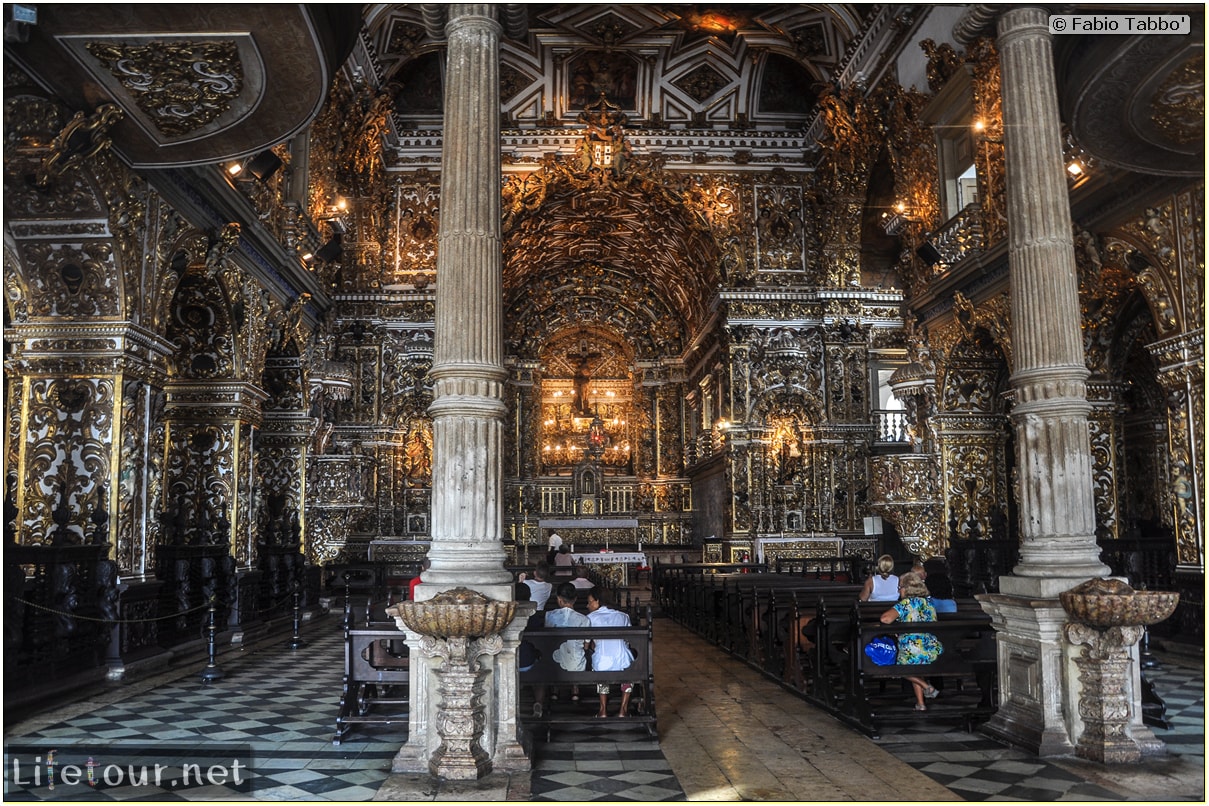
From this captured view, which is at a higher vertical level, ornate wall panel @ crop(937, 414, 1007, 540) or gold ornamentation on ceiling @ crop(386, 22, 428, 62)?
gold ornamentation on ceiling @ crop(386, 22, 428, 62)

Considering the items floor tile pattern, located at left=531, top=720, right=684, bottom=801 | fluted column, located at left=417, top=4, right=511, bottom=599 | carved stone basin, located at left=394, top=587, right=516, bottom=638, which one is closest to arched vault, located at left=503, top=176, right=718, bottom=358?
fluted column, located at left=417, top=4, right=511, bottom=599

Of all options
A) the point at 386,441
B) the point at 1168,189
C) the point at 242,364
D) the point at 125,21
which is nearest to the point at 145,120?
the point at 125,21

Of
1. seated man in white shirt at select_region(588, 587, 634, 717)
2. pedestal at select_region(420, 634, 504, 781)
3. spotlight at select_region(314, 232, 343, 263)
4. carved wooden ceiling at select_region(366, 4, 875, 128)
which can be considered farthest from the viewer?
carved wooden ceiling at select_region(366, 4, 875, 128)

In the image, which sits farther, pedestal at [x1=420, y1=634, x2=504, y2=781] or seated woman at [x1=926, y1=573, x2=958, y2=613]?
seated woman at [x1=926, y1=573, x2=958, y2=613]

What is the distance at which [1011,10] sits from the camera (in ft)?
25.2

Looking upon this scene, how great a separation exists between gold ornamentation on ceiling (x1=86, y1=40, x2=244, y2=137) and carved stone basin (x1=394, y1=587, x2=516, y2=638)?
15.8 feet

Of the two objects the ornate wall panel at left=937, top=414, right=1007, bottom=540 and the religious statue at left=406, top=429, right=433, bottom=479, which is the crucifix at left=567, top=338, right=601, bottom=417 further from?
the ornate wall panel at left=937, top=414, right=1007, bottom=540

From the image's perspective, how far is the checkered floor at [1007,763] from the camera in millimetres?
5684

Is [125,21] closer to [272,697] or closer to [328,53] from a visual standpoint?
[328,53]

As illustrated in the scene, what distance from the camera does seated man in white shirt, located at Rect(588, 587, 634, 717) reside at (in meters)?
7.52

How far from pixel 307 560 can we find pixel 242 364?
5543 millimetres

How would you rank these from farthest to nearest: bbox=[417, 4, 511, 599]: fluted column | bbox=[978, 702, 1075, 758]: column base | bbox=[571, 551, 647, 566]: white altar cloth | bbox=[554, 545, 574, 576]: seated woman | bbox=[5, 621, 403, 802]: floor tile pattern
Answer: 1. bbox=[571, 551, 647, 566]: white altar cloth
2. bbox=[554, 545, 574, 576]: seated woman
3. bbox=[978, 702, 1075, 758]: column base
4. bbox=[417, 4, 511, 599]: fluted column
5. bbox=[5, 621, 403, 802]: floor tile pattern

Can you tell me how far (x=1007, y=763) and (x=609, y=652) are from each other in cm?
295

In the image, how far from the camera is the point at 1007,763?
21.1ft
